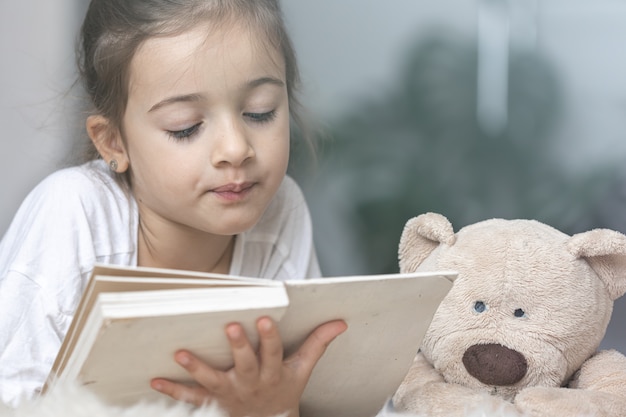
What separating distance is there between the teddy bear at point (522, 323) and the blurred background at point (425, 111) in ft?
1.84

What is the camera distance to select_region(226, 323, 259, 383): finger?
805 millimetres

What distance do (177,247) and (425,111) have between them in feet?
2.37

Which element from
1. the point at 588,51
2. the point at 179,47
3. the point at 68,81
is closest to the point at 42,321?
the point at 179,47

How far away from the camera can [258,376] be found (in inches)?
35.2

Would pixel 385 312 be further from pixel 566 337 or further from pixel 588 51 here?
→ pixel 588 51

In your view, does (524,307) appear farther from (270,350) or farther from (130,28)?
(130,28)

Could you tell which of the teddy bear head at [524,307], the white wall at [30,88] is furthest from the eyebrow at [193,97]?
the white wall at [30,88]

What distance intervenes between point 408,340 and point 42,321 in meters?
0.51

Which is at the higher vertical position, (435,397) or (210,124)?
(210,124)

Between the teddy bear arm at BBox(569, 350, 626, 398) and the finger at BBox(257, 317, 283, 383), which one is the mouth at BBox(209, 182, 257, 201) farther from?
the teddy bear arm at BBox(569, 350, 626, 398)

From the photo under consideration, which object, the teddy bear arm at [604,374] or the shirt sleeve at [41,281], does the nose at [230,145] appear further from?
the teddy bear arm at [604,374]

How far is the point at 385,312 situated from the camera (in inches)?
34.8

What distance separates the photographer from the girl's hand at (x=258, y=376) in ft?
2.72

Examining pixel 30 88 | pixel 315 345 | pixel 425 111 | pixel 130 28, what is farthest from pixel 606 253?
pixel 30 88
